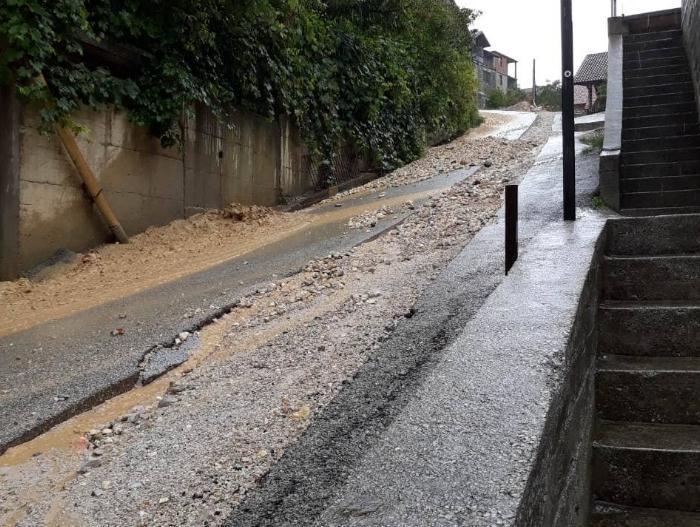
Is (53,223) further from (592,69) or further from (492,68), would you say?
(492,68)

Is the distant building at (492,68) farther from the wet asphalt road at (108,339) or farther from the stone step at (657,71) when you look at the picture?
the wet asphalt road at (108,339)

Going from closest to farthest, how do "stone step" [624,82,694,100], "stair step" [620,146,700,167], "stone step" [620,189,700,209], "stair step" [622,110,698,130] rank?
"stone step" [620,189,700,209], "stair step" [620,146,700,167], "stair step" [622,110,698,130], "stone step" [624,82,694,100]

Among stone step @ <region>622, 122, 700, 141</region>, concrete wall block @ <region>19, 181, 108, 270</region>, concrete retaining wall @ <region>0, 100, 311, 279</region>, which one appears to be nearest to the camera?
concrete retaining wall @ <region>0, 100, 311, 279</region>

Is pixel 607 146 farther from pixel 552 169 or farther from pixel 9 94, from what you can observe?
pixel 9 94

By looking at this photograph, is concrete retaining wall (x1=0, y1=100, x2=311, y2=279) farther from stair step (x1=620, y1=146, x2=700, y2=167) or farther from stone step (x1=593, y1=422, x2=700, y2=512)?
stone step (x1=593, y1=422, x2=700, y2=512)

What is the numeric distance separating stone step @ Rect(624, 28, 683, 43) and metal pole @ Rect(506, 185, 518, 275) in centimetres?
790

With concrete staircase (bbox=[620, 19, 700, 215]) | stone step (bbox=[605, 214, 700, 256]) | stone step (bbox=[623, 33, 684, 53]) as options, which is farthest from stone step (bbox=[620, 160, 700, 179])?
stone step (bbox=[623, 33, 684, 53])

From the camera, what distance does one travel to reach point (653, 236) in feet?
11.0

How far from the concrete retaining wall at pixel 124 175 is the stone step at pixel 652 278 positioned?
17.1 ft

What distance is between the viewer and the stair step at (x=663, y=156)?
5828mm

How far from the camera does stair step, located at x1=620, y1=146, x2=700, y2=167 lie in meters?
5.83

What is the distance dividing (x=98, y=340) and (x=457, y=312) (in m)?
2.56

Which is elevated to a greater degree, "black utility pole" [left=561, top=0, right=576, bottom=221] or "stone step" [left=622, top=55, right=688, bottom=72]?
"stone step" [left=622, top=55, right=688, bottom=72]

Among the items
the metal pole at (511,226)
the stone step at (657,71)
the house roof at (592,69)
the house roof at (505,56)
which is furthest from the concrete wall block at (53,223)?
the house roof at (505,56)
